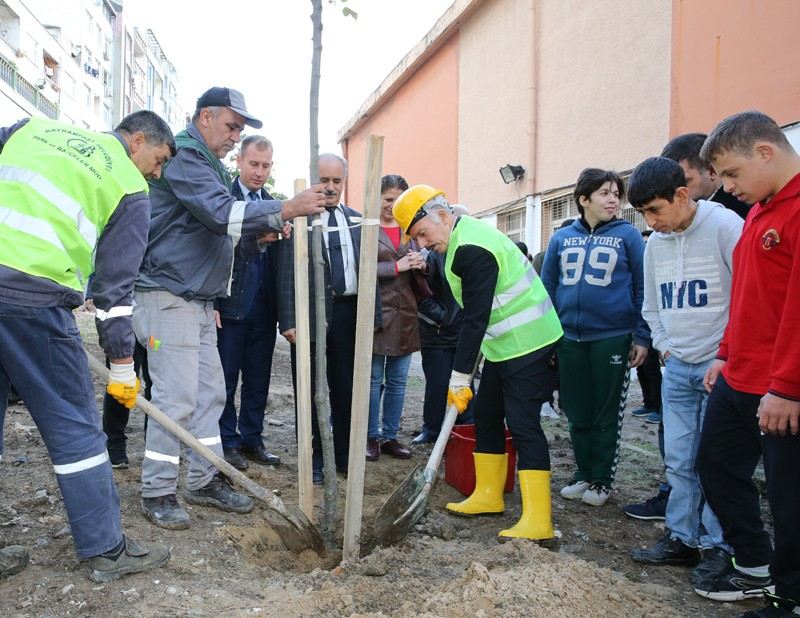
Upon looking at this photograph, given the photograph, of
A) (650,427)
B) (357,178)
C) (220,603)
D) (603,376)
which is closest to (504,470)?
(603,376)

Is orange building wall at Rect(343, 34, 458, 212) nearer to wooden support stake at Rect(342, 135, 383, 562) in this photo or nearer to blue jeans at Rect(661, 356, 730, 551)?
blue jeans at Rect(661, 356, 730, 551)

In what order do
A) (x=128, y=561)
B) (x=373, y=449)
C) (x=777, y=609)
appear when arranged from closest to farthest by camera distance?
(x=777, y=609)
(x=128, y=561)
(x=373, y=449)

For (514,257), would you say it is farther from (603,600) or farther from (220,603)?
(220,603)

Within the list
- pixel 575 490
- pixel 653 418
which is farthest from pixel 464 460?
pixel 653 418

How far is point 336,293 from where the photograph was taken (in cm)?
430

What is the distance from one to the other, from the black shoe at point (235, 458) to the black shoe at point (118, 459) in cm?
56

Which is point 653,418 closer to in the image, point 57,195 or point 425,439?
point 425,439

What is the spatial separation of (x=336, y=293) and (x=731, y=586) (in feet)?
8.43

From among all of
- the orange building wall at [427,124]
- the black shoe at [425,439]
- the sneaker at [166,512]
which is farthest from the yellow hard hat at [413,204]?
the orange building wall at [427,124]

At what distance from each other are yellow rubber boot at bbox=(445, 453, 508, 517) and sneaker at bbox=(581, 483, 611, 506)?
53 cm

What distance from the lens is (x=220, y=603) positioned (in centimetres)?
250

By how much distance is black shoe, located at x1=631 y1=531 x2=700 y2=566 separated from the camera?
3.13 meters

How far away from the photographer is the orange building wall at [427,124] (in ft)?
46.7

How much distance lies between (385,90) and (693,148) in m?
14.9
